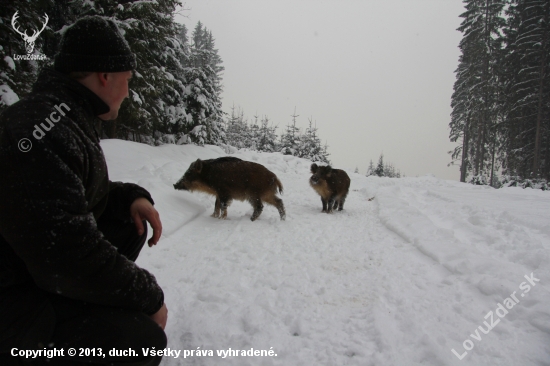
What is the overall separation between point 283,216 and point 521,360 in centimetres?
528

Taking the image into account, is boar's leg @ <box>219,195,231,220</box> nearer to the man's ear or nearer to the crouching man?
the crouching man

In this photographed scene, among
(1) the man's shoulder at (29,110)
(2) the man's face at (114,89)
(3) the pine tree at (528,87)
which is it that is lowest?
(1) the man's shoulder at (29,110)

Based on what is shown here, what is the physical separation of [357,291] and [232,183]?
4.52 metres

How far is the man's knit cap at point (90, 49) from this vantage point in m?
1.48

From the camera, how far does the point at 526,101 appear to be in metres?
24.2

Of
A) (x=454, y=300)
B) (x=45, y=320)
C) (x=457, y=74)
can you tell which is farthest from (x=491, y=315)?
(x=457, y=74)

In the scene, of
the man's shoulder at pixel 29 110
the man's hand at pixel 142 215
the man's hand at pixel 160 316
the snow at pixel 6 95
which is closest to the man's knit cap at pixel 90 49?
the man's shoulder at pixel 29 110

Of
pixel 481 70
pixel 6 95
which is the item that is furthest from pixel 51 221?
pixel 481 70

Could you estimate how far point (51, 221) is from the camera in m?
1.18

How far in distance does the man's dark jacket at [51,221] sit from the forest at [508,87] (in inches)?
1006

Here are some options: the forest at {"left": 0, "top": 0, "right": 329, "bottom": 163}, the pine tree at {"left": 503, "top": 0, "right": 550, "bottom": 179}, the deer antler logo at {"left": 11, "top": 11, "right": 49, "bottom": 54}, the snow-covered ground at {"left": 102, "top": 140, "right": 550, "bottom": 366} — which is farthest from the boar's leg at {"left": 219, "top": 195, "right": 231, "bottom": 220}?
the pine tree at {"left": 503, "top": 0, "right": 550, "bottom": 179}

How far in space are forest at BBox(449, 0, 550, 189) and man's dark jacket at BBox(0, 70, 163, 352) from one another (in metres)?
25.5

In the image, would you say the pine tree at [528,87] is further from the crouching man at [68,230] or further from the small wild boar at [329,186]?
the crouching man at [68,230]

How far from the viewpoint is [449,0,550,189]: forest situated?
77.0 feet
